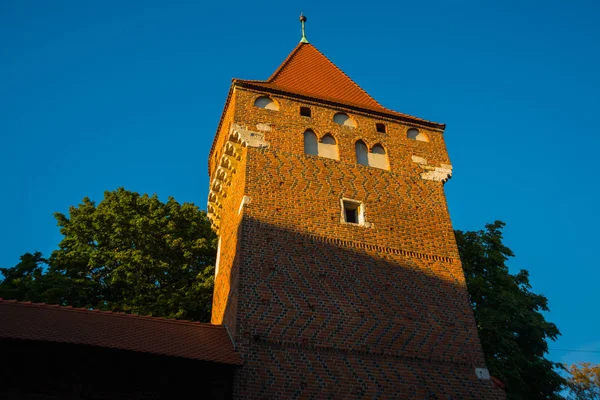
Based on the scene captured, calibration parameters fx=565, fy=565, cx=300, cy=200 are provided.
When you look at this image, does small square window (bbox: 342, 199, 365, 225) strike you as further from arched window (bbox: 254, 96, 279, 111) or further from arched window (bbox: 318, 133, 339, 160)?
arched window (bbox: 254, 96, 279, 111)

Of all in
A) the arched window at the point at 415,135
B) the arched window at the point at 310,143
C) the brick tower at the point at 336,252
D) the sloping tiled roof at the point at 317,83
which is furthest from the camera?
the arched window at the point at 415,135

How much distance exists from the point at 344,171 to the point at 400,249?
6.45 feet

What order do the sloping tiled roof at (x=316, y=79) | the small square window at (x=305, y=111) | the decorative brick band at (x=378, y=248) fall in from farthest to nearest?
the sloping tiled roof at (x=316, y=79) < the small square window at (x=305, y=111) < the decorative brick band at (x=378, y=248)

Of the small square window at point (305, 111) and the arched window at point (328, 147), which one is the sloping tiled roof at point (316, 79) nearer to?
the small square window at point (305, 111)

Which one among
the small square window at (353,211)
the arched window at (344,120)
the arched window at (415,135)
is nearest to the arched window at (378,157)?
the arched window at (344,120)

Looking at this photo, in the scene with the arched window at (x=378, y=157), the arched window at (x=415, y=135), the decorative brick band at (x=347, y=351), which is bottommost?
the decorative brick band at (x=347, y=351)

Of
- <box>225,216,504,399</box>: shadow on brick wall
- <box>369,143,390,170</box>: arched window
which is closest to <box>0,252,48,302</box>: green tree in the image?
<box>225,216,504,399</box>: shadow on brick wall

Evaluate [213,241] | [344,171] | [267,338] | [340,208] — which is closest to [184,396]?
[267,338]

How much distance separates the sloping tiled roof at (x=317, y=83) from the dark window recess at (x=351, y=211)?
2822mm

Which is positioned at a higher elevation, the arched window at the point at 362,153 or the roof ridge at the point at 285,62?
the roof ridge at the point at 285,62

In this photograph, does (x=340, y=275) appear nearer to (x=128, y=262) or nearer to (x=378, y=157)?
(x=378, y=157)

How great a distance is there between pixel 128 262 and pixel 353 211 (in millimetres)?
7221

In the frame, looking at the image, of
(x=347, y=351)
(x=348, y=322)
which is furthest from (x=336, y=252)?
(x=347, y=351)

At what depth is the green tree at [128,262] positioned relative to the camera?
1440 cm
